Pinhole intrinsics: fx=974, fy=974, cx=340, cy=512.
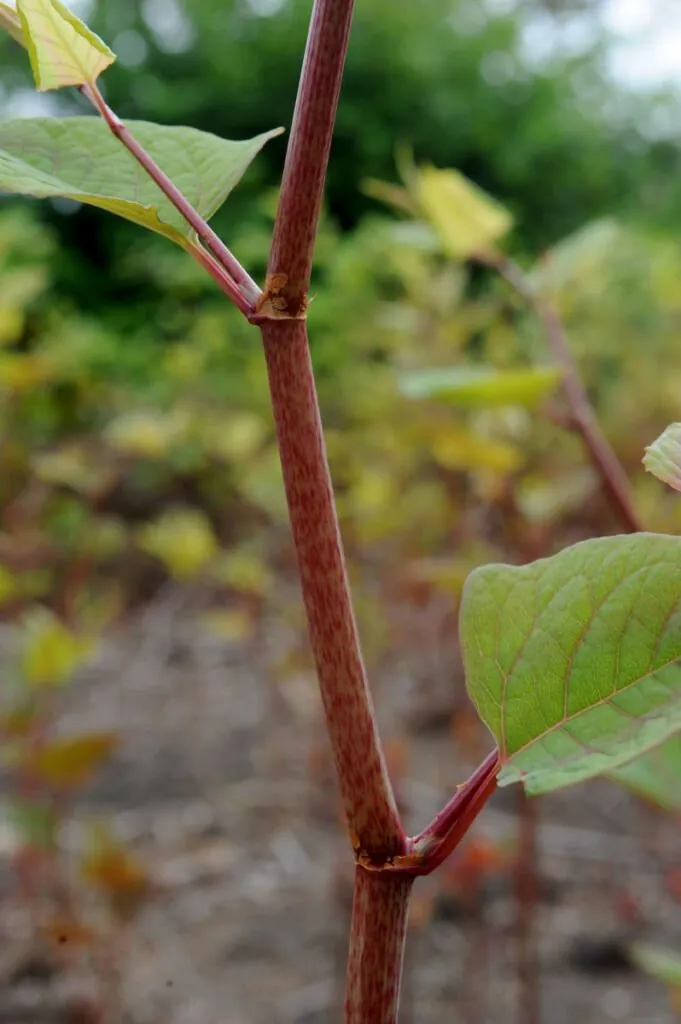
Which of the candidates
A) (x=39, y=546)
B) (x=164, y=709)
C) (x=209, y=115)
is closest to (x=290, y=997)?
(x=39, y=546)

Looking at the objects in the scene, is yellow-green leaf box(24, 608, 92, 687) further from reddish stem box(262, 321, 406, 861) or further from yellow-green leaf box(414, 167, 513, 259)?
reddish stem box(262, 321, 406, 861)

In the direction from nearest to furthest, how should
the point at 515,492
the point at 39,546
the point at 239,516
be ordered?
1. the point at 515,492
2. the point at 39,546
3. the point at 239,516

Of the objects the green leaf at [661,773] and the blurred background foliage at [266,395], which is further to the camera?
the blurred background foliage at [266,395]

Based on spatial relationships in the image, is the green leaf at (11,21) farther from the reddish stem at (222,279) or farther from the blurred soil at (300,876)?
the blurred soil at (300,876)

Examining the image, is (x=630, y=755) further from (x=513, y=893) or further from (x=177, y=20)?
(x=177, y=20)

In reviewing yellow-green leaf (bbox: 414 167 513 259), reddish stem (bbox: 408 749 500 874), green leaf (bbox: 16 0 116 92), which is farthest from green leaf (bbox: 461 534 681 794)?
→ yellow-green leaf (bbox: 414 167 513 259)

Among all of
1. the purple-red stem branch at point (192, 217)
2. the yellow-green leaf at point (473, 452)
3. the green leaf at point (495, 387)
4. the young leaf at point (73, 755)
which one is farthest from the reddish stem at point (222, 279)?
the young leaf at point (73, 755)
